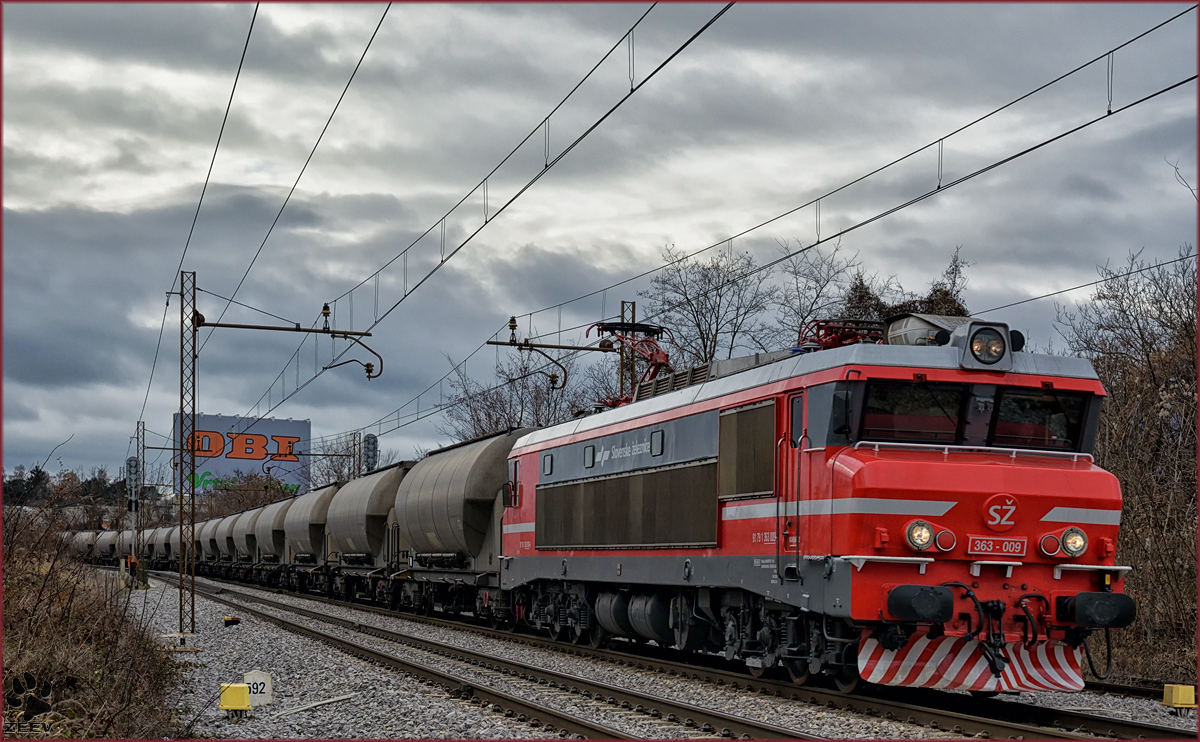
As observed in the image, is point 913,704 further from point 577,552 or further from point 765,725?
point 577,552

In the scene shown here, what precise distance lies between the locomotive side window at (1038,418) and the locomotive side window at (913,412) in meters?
0.51

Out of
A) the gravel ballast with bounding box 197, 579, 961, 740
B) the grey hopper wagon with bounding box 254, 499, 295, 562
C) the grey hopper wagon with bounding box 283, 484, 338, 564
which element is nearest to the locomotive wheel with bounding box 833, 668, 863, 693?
the gravel ballast with bounding box 197, 579, 961, 740

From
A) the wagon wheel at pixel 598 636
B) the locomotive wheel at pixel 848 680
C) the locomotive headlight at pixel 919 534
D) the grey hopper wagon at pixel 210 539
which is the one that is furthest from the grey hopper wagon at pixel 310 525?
the locomotive headlight at pixel 919 534

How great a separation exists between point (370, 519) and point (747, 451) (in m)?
21.7

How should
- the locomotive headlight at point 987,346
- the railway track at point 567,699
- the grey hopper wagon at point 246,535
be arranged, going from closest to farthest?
the railway track at point 567,699 < the locomotive headlight at point 987,346 < the grey hopper wagon at point 246,535

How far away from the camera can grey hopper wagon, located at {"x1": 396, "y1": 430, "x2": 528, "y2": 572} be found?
87.3ft

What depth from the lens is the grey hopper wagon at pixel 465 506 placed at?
26.6m

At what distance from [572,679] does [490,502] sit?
10955 millimetres

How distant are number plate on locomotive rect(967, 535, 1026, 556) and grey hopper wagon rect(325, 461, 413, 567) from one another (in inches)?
857

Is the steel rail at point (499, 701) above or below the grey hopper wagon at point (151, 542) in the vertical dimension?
above

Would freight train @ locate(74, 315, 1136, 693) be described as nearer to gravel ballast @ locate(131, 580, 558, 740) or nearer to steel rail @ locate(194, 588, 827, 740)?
steel rail @ locate(194, 588, 827, 740)

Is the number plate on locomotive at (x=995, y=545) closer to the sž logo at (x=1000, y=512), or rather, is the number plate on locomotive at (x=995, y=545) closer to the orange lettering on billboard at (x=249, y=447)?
the sž logo at (x=1000, y=512)

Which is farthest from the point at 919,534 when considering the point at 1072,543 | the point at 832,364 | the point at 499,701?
the point at 499,701

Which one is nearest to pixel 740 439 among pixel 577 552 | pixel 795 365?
pixel 795 365
